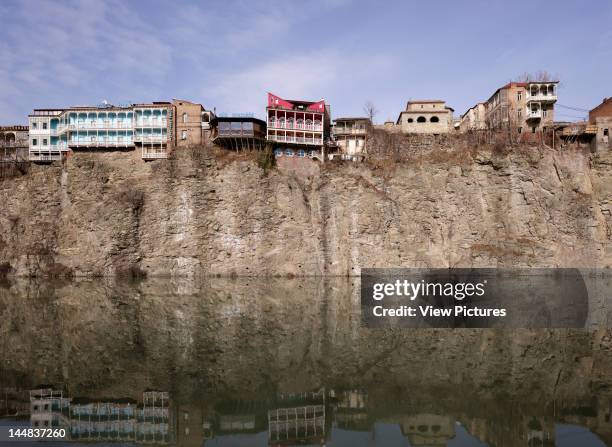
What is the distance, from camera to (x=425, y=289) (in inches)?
1555

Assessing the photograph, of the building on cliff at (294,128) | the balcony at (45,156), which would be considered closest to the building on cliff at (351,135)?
the building on cliff at (294,128)

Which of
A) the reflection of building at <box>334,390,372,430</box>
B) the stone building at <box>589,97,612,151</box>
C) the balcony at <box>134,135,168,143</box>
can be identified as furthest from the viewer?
the balcony at <box>134,135,168,143</box>

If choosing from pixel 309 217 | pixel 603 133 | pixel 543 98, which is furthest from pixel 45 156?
pixel 603 133

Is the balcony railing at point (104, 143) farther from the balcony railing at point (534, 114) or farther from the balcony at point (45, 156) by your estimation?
the balcony railing at point (534, 114)

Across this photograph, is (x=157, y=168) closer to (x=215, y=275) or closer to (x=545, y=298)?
(x=215, y=275)

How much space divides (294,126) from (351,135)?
29.1ft

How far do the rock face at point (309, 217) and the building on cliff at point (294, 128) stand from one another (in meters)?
4.80

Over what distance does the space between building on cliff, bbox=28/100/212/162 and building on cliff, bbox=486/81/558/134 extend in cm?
3978

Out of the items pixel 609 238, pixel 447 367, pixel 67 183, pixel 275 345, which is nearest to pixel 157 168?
pixel 67 183

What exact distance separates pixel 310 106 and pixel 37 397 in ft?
171

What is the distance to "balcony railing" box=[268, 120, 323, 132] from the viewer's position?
5709cm

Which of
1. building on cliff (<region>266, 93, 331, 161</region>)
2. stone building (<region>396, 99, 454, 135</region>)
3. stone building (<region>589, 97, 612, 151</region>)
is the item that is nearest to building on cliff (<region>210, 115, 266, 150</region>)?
building on cliff (<region>266, 93, 331, 161</region>)

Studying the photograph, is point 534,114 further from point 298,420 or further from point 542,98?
point 298,420

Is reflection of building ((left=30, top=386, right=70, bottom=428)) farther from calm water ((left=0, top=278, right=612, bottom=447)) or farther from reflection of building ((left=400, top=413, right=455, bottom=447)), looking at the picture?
reflection of building ((left=400, top=413, right=455, bottom=447))
